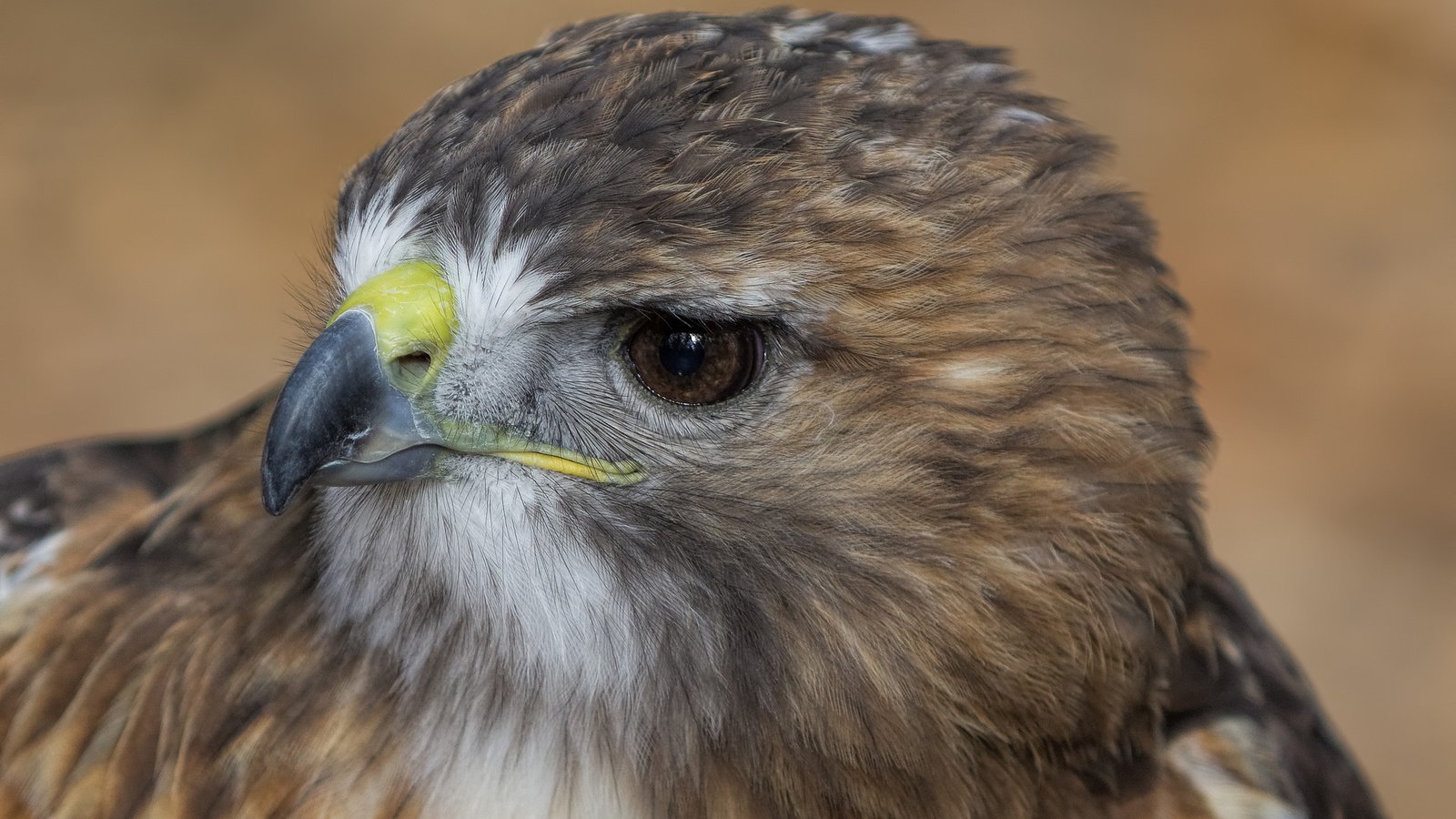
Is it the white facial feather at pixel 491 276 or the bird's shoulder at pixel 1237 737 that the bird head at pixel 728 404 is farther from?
the bird's shoulder at pixel 1237 737

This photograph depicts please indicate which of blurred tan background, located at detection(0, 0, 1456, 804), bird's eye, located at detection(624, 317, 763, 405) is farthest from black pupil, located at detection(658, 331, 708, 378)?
blurred tan background, located at detection(0, 0, 1456, 804)

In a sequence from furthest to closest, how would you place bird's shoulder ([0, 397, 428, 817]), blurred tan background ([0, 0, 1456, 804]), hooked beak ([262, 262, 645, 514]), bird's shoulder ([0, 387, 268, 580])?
1. blurred tan background ([0, 0, 1456, 804])
2. bird's shoulder ([0, 387, 268, 580])
3. bird's shoulder ([0, 397, 428, 817])
4. hooked beak ([262, 262, 645, 514])

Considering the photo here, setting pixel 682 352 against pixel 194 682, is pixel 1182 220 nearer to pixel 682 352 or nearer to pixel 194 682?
pixel 682 352

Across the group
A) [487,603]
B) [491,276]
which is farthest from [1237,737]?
[491,276]

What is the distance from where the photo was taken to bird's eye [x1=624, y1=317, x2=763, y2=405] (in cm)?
164

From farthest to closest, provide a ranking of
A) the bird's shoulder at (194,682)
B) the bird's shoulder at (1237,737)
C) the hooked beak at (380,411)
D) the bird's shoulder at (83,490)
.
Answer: the bird's shoulder at (83,490), the bird's shoulder at (1237,737), the bird's shoulder at (194,682), the hooked beak at (380,411)

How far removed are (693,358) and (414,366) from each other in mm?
324

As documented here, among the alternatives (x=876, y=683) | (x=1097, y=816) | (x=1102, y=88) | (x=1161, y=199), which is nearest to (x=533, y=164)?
(x=876, y=683)

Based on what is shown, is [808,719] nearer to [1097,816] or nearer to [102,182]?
[1097,816]

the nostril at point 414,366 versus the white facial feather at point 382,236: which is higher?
the white facial feather at point 382,236

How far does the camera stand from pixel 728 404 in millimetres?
1671

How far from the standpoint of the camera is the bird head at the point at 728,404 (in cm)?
163

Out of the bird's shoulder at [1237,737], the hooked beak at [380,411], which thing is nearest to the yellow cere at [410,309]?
the hooked beak at [380,411]

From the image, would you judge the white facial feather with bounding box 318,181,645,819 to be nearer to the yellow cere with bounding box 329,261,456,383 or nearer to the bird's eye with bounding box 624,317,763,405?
the yellow cere with bounding box 329,261,456,383
